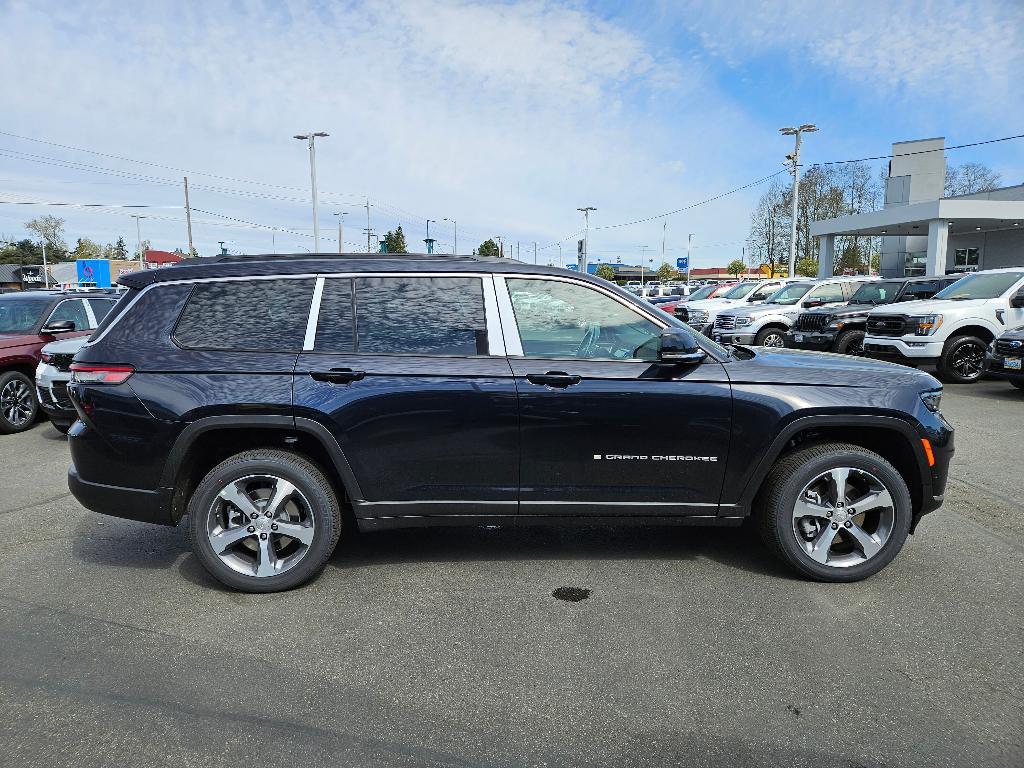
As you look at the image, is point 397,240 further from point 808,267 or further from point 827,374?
point 827,374

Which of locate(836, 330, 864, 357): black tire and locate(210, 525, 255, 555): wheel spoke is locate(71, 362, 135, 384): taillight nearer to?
locate(210, 525, 255, 555): wheel spoke

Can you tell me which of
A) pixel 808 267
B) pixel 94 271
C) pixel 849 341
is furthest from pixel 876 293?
pixel 94 271

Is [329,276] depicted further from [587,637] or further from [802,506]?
[802,506]

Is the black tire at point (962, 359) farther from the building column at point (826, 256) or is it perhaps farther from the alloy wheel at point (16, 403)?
the building column at point (826, 256)

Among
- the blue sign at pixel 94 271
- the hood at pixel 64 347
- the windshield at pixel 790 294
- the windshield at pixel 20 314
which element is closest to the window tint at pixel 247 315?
the hood at pixel 64 347

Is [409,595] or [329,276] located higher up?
[329,276]

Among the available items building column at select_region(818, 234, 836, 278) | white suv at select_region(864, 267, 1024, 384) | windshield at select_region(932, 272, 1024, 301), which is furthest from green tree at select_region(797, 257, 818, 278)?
white suv at select_region(864, 267, 1024, 384)

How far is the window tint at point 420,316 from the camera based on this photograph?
3836mm

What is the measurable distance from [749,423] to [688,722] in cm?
165

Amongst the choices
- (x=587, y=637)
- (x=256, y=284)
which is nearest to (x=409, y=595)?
(x=587, y=637)

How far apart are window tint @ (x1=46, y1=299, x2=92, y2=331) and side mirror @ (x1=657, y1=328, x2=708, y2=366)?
27.9 feet

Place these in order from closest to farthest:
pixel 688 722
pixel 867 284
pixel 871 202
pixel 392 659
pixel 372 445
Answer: pixel 688 722, pixel 392 659, pixel 372 445, pixel 867 284, pixel 871 202

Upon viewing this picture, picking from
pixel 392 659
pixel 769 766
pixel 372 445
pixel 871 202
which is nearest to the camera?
pixel 769 766

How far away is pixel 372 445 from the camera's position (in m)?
3.75
